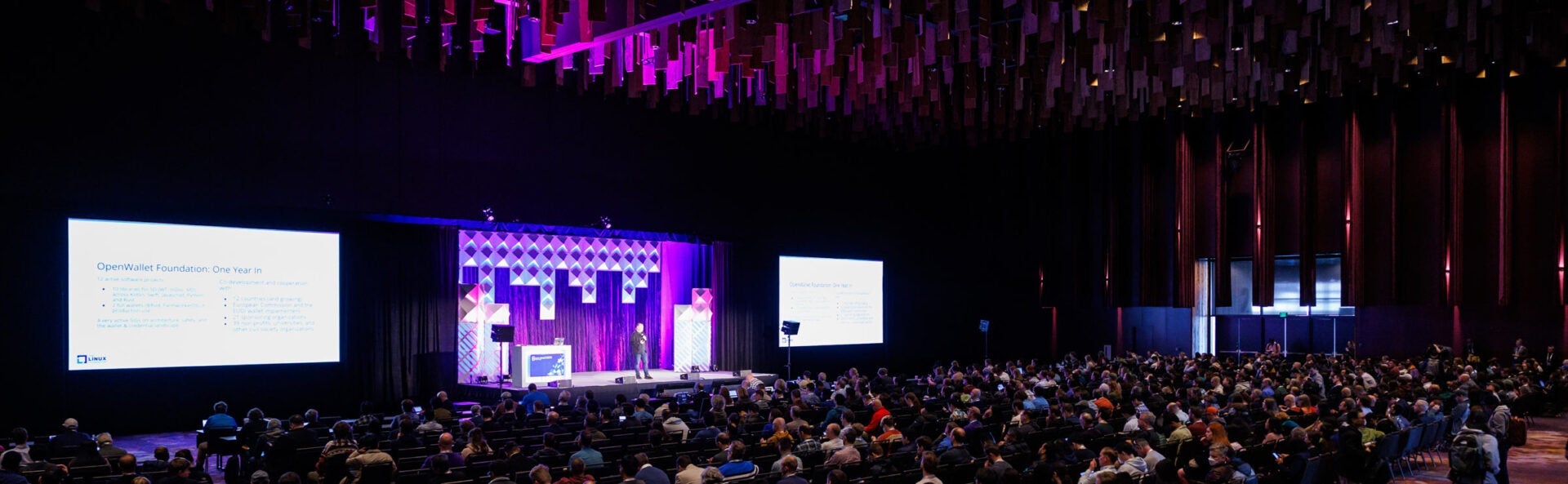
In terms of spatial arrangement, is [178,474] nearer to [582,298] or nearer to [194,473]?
[194,473]

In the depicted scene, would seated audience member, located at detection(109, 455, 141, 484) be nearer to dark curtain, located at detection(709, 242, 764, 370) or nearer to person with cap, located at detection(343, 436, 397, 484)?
person with cap, located at detection(343, 436, 397, 484)

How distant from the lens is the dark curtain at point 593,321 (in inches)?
826

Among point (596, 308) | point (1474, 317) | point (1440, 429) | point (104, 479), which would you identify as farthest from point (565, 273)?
point (1474, 317)

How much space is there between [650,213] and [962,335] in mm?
11076

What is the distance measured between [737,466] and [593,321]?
14148mm

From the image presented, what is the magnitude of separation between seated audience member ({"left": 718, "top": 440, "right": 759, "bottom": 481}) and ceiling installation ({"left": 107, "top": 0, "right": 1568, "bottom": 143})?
373 cm

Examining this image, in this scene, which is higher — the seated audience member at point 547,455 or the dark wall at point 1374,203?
the dark wall at point 1374,203

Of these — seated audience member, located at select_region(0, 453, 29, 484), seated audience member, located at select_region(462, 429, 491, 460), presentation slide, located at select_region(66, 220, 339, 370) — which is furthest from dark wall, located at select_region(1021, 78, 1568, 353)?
seated audience member, located at select_region(0, 453, 29, 484)

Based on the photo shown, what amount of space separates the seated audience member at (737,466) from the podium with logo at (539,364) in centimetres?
1030

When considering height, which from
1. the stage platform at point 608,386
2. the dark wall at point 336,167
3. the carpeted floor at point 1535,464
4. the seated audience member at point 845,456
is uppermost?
the dark wall at point 336,167

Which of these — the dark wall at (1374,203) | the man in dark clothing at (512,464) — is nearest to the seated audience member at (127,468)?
the man in dark clothing at (512,464)

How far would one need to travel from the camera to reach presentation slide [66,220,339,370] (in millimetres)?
14516

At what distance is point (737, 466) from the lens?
27.7 feet

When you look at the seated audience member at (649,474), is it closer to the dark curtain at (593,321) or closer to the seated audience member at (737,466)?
the seated audience member at (737,466)
